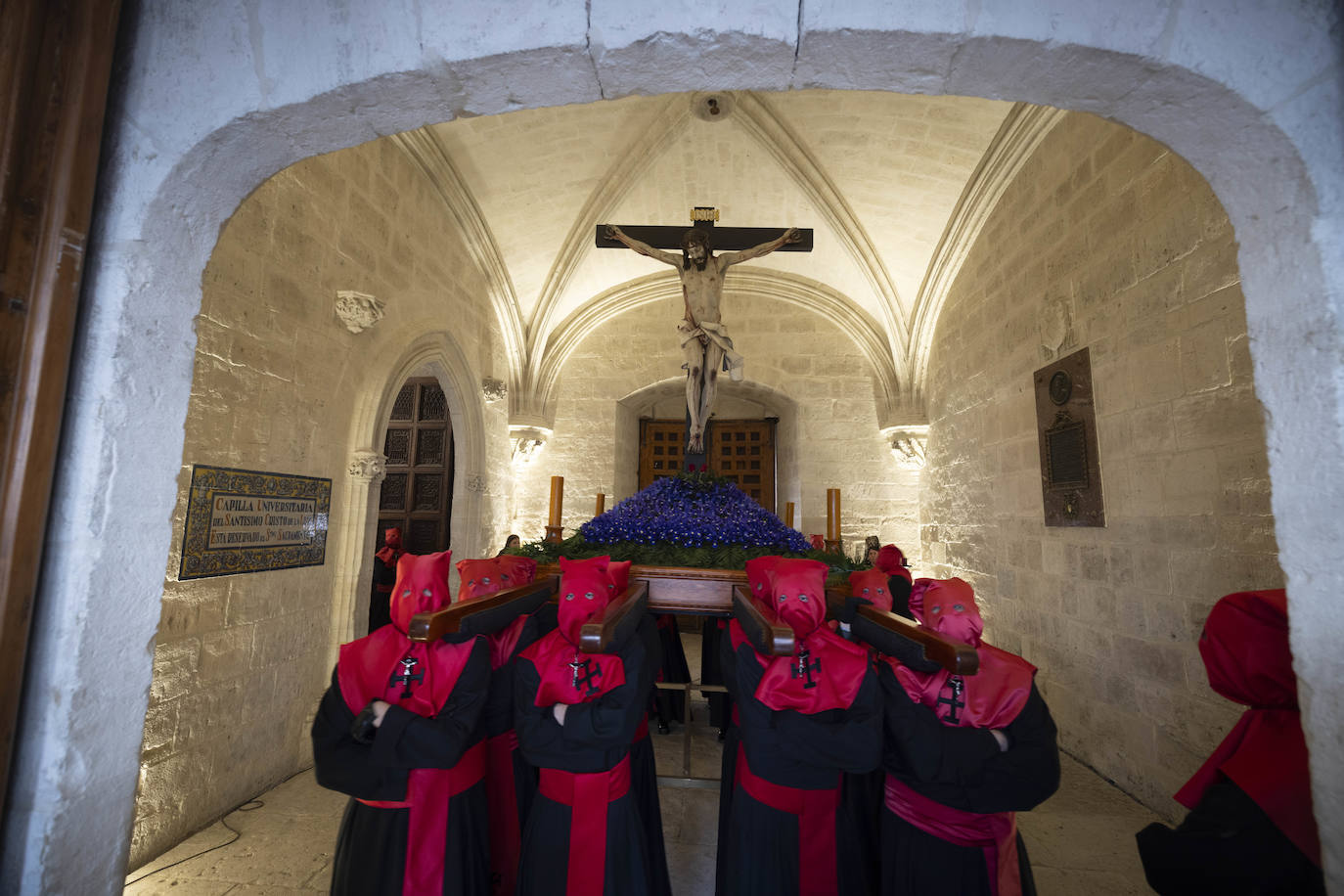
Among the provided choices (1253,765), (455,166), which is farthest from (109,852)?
(455,166)

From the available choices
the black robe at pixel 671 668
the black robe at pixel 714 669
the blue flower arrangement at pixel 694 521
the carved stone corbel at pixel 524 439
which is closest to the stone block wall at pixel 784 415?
the carved stone corbel at pixel 524 439

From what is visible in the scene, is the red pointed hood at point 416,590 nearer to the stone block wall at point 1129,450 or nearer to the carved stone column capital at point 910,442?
Result: the stone block wall at point 1129,450

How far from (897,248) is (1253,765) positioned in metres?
6.23

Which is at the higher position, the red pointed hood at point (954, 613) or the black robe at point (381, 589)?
the red pointed hood at point (954, 613)

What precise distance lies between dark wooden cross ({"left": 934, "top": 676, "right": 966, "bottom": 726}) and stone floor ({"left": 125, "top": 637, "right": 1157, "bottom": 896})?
57.6 inches

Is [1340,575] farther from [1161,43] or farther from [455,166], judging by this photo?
[455,166]

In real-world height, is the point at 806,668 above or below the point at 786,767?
above

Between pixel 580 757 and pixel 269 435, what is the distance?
2.78m

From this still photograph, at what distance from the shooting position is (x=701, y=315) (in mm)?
4426

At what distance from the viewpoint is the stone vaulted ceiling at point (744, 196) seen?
17.1 feet

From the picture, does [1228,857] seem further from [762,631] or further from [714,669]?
[714,669]

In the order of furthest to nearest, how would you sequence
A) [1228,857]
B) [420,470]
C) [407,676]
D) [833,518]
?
[420,470] < [833,518] < [407,676] < [1228,857]

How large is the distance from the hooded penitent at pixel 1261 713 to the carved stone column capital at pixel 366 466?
14.3 ft

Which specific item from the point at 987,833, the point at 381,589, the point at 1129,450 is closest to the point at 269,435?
the point at 381,589
